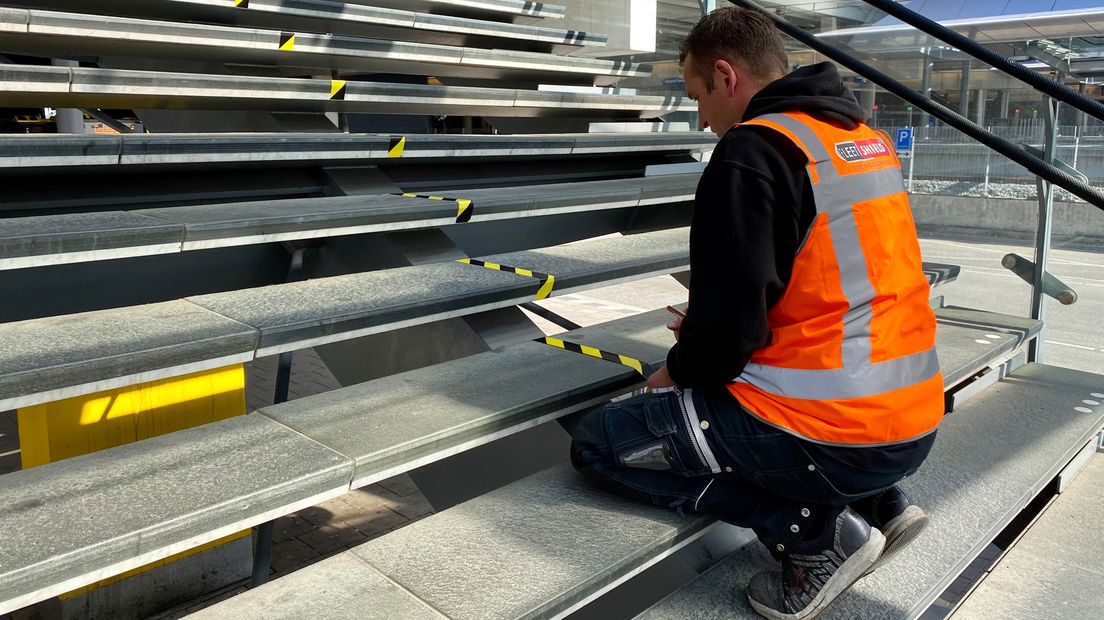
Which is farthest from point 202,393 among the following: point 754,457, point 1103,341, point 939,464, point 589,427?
point 1103,341

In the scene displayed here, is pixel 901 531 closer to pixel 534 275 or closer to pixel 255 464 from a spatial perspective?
pixel 534 275

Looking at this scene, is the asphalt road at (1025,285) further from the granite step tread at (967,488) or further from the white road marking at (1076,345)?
the granite step tread at (967,488)

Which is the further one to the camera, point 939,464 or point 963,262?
point 963,262

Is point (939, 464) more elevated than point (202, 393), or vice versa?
point (202, 393)

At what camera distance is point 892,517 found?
196 cm

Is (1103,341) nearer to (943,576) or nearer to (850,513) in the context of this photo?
(943,576)

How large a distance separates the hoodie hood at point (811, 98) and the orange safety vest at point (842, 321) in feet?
0.10

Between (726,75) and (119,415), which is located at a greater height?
(726,75)

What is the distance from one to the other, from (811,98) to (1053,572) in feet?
5.92

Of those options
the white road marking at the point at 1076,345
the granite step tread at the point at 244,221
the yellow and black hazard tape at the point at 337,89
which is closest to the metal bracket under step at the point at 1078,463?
the white road marking at the point at 1076,345

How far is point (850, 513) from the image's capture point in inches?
71.5

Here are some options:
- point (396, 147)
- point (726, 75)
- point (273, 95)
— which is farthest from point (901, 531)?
point (273, 95)

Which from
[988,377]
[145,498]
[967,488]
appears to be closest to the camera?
[145,498]

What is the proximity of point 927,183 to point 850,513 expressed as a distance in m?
4.51
